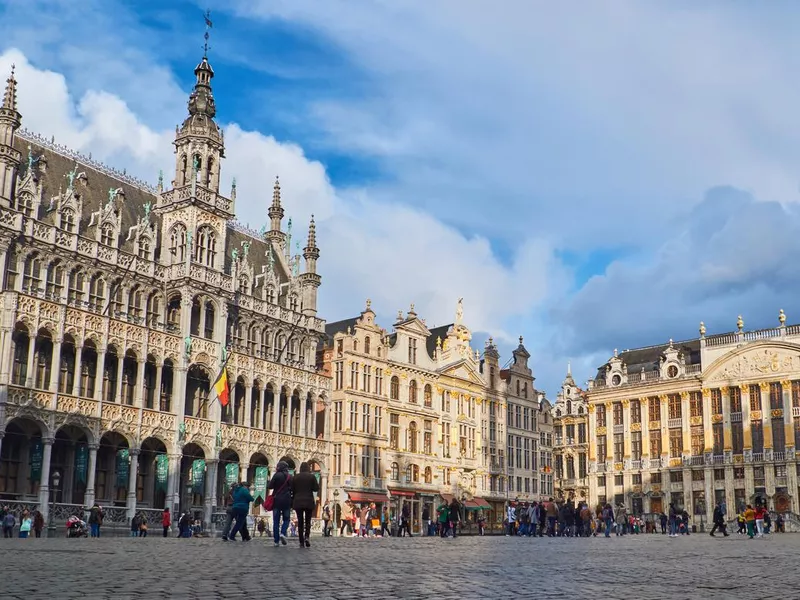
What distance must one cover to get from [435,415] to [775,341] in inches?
1355

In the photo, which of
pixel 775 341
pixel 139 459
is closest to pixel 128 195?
pixel 139 459

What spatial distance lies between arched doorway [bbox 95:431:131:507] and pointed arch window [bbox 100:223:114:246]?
421 inches

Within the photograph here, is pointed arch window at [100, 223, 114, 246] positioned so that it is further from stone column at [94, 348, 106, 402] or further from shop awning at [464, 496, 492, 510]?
shop awning at [464, 496, 492, 510]

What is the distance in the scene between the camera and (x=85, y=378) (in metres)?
49.3

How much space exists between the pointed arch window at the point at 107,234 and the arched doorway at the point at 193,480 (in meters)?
12.7

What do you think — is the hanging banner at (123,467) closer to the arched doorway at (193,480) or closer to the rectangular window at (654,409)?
the arched doorway at (193,480)

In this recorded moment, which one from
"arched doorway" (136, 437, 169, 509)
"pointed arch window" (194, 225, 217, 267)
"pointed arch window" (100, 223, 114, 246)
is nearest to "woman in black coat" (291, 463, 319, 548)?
"arched doorway" (136, 437, 169, 509)

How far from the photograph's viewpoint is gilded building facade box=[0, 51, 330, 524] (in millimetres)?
46375

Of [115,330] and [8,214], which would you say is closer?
[8,214]

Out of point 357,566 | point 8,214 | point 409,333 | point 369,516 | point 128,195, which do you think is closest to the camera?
point 357,566

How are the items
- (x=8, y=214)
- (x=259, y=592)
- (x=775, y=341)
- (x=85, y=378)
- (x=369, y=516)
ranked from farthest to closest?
(x=775, y=341) < (x=369, y=516) < (x=85, y=378) < (x=8, y=214) < (x=259, y=592)

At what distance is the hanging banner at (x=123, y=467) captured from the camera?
49.7 m

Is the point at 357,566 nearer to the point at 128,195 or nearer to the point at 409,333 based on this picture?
the point at 128,195

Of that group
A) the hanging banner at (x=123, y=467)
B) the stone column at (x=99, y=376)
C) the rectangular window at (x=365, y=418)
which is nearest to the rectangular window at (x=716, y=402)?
the rectangular window at (x=365, y=418)
